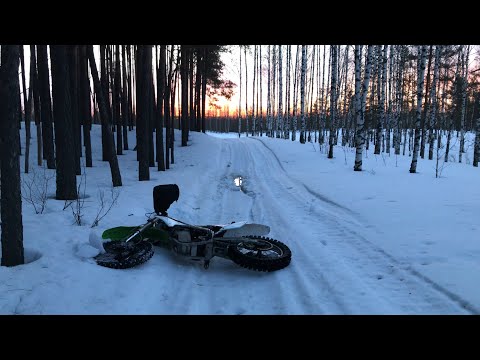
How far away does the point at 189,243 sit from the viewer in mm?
4660

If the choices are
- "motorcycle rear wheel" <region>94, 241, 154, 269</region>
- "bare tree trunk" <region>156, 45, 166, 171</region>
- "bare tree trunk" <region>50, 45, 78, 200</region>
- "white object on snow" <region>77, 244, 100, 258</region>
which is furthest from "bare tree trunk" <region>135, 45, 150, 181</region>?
"white object on snow" <region>77, 244, 100, 258</region>

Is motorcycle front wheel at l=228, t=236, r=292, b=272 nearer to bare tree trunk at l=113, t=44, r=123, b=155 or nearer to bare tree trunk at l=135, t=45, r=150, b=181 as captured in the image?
bare tree trunk at l=135, t=45, r=150, b=181

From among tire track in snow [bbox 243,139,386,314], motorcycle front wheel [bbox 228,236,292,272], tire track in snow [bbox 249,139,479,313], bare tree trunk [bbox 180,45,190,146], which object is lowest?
tire track in snow [bbox 243,139,386,314]

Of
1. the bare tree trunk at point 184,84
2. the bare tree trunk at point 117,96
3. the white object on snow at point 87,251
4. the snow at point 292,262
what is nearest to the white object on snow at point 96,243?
the snow at point 292,262

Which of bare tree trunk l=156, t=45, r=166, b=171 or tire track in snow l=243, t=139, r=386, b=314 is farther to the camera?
bare tree trunk l=156, t=45, r=166, b=171

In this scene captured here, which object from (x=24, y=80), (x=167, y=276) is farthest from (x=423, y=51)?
(x=24, y=80)

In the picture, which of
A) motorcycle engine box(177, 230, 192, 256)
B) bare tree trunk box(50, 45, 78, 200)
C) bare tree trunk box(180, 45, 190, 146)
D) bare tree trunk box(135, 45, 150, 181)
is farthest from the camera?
bare tree trunk box(180, 45, 190, 146)

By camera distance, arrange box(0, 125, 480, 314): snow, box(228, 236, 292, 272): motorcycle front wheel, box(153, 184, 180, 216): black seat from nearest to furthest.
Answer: box(0, 125, 480, 314): snow → box(228, 236, 292, 272): motorcycle front wheel → box(153, 184, 180, 216): black seat

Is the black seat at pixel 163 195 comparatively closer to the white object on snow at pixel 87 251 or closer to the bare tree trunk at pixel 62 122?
the white object on snow at pixel 87 251

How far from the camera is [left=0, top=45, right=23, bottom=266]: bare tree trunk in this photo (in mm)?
3680

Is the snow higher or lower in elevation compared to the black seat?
lower

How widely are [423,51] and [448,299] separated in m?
13.1

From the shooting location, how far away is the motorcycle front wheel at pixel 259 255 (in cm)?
444
